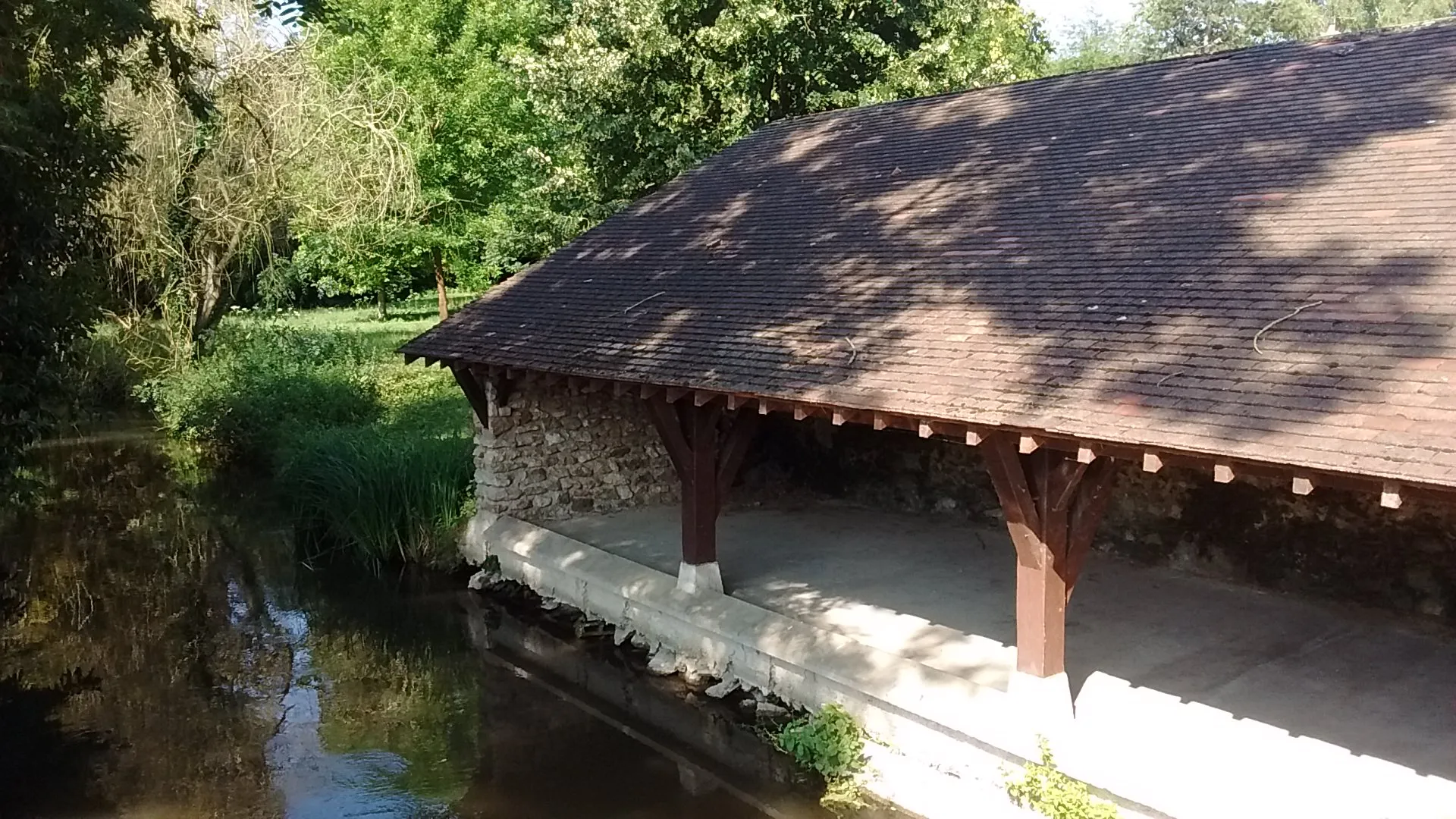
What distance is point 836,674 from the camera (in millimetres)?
6426

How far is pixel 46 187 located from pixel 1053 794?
6241mm

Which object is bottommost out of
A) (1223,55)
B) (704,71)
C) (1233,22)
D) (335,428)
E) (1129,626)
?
(1129,626)

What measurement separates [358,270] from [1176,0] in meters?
35.0

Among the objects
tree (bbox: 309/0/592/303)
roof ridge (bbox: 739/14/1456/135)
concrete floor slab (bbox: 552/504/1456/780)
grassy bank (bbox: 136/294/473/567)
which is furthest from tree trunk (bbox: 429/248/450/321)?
concrete floor slab (bbox: 552/504/1456/780)

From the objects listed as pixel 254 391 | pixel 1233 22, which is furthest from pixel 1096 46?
pixel 254 391

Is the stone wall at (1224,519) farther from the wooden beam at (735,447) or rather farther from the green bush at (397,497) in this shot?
the green bush at (397,497)

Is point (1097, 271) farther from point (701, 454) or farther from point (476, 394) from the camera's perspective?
point (476, 394)

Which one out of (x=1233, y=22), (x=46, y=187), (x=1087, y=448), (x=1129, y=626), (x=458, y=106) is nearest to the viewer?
(x=1087, y=448)

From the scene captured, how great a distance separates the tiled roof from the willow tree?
6568 millimetres

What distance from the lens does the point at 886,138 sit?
9.90m

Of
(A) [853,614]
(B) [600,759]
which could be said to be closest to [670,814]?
(B) [600,759]

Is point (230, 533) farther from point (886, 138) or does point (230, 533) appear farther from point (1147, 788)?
point (1147, 788)

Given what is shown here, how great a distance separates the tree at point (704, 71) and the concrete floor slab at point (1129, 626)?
679cm

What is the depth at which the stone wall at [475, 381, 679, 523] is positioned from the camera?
9.95 metres
